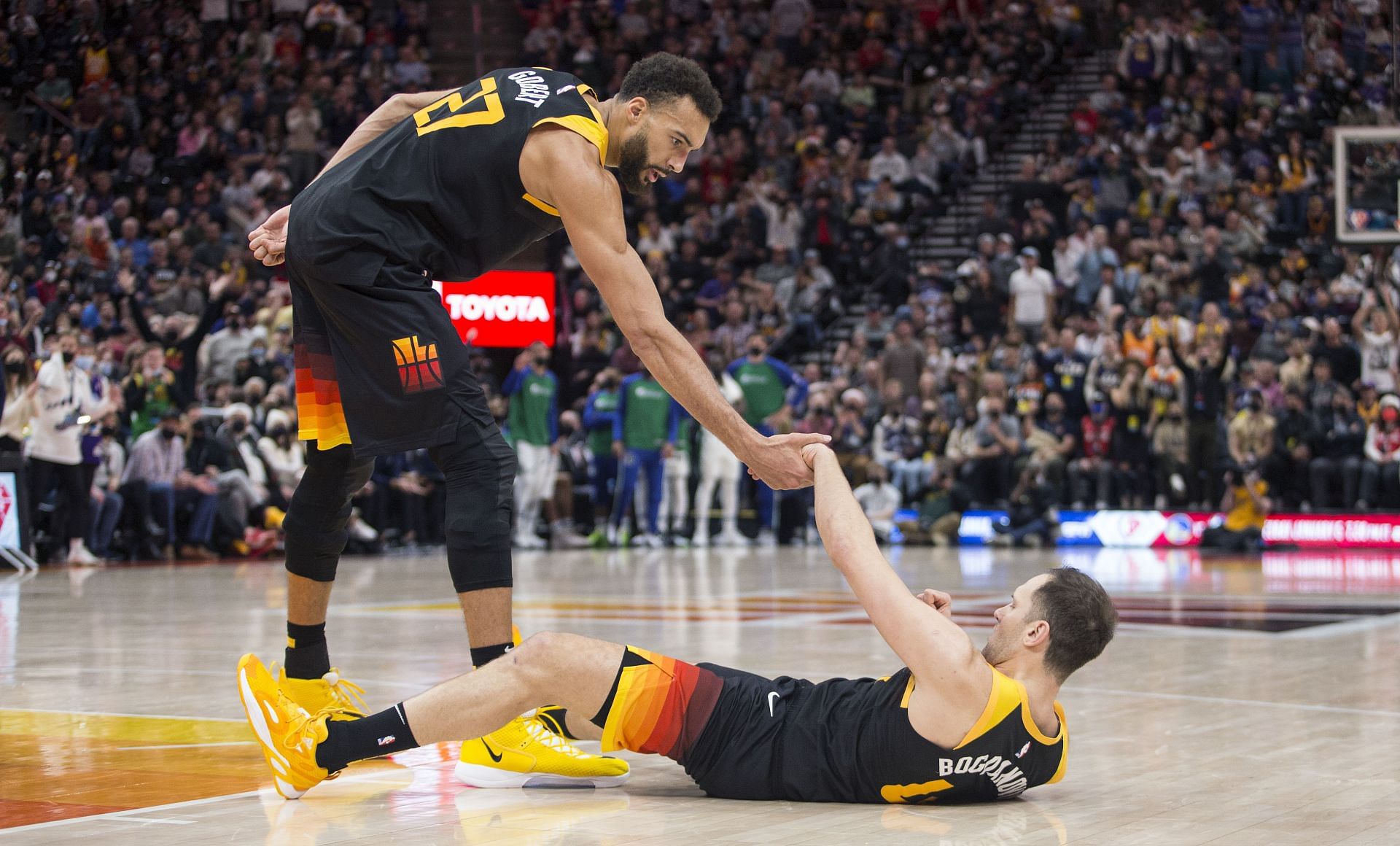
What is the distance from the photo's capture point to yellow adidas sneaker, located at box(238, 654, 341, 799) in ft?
12.7


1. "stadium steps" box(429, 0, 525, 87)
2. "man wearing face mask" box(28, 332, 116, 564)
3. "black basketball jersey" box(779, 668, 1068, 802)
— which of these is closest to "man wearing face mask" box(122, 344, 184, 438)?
"man wearing face mask" box(28, 332, 116, 564)

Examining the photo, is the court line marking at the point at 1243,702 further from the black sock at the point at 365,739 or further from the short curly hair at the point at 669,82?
the black sock at the point at 365,739

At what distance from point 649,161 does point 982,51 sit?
21027 millimetres

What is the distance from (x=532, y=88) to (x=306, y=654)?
5.71 feet

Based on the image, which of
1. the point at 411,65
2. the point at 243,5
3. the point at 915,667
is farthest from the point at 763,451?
the point at 243,5

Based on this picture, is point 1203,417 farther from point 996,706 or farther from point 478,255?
point 996,706

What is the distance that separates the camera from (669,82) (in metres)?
4.26

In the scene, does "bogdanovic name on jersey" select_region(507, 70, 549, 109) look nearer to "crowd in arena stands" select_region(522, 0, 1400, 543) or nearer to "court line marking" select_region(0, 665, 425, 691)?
"court line marking" select_region(0, 665, 425, 691)

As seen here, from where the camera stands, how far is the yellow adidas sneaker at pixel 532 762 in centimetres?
415

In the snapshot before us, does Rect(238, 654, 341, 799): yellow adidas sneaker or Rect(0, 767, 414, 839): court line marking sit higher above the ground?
Rect(238, 654, 341, 799): yellow adidas sneaker

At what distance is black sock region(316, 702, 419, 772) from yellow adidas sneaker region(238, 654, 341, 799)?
0.02 meters

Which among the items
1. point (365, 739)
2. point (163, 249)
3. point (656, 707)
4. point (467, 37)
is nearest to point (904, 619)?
point (656, 707)

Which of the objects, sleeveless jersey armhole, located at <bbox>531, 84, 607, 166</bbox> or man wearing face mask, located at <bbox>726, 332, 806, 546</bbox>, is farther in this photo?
man wearing face mask, located at <bbox>726, 332, 806, 546</bbox>

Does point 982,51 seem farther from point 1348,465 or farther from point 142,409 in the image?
point 142,409
